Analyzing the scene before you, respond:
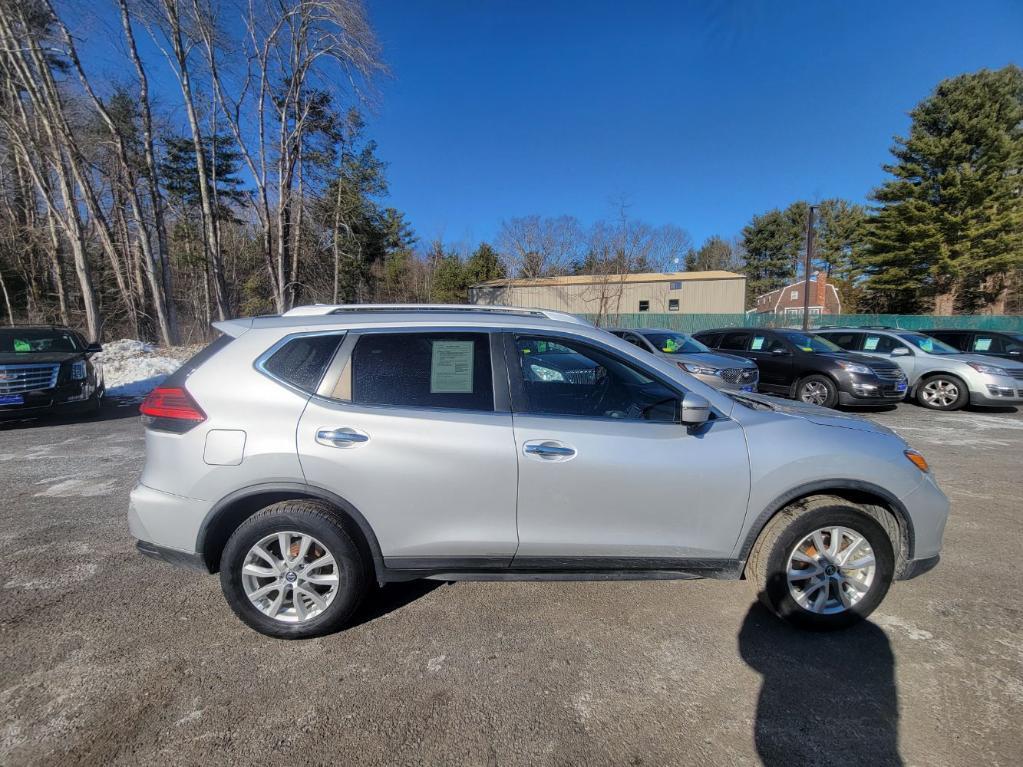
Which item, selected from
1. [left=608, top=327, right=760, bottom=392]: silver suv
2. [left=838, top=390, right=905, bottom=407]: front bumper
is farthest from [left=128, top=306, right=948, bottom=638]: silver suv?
[left=838, top=390, right=905, bottom=407]: front bumper

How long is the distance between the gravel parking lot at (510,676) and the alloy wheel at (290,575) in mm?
205

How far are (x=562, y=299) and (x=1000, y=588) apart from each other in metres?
38.8

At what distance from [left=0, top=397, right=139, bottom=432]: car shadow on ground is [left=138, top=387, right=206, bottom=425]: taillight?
742 centimetres

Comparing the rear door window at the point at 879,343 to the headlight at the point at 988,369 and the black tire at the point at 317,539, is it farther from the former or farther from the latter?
the black tire at the point at 317,539

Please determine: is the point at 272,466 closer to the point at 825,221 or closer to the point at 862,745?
the point at 862,745

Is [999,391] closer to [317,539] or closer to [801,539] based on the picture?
[801,539]

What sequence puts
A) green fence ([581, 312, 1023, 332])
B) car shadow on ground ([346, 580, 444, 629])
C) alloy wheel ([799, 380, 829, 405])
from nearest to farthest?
car shadow on ground ([346, 580, 444, 629])
alloy wheel ([799, 380, 829, 405])
green fence ([581, 312, 1023, 332])

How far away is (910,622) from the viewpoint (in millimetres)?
2623

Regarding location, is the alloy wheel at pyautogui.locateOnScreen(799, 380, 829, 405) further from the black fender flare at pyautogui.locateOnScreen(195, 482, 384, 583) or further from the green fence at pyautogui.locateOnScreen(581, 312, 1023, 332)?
the green fence at pyautogui.locateOnScreen(581, 312, 1023, 332)

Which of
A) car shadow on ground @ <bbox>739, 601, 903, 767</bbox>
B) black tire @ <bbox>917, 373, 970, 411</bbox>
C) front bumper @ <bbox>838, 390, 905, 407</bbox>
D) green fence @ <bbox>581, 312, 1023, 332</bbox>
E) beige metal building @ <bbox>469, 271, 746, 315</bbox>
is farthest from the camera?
beige metal building @ <bbox>469, 271, 746, 315</bbox>

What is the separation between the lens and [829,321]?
92.1 feet

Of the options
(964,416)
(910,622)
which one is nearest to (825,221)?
(964,416)

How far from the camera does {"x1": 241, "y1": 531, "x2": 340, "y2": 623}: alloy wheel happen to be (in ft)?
7.80

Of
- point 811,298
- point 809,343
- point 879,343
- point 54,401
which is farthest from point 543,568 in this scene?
point 811,298
